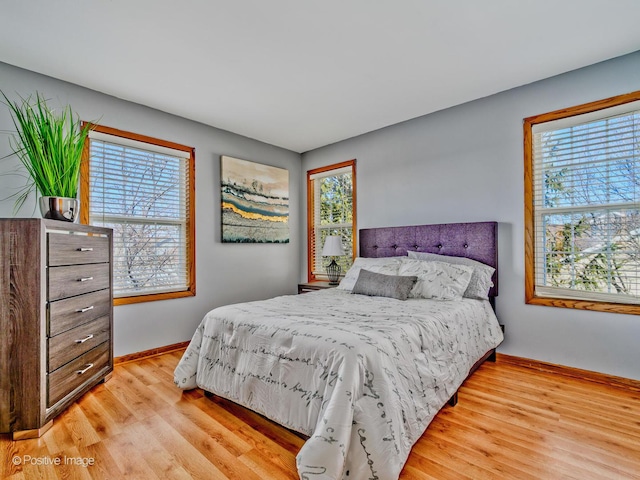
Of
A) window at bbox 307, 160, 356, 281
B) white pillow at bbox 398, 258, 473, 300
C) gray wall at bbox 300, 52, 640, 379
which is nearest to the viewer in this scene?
gray wall at bbox 300, 52, 640, 379

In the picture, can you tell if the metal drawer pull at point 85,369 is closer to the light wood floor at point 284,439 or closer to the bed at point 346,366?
the light wood floor at point 284,439

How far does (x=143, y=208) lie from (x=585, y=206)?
12.8 ft

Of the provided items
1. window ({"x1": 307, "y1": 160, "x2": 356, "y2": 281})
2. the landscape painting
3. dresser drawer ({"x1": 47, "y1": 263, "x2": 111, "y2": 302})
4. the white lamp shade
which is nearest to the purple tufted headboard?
the white lamp shade

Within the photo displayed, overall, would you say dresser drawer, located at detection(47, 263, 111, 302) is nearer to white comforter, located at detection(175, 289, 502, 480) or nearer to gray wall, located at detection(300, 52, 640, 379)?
white comforter, located at detection(175, 289, 502, 480)

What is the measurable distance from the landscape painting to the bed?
63.5 inches

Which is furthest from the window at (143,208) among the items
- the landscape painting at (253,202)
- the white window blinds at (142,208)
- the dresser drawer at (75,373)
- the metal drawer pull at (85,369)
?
the metal drawer pull at (85,369)

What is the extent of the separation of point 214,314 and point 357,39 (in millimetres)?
2095

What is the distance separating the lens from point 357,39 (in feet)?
7.05

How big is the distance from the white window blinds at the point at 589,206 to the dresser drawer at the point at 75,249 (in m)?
3.55

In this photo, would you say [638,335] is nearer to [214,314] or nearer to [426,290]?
[426,290]

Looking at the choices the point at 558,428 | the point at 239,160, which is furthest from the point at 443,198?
the point at 239,160

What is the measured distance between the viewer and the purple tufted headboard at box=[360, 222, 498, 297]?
2.93m

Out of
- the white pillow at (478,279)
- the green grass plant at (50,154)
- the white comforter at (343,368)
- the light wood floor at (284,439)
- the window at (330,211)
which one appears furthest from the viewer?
the window at (330,211)

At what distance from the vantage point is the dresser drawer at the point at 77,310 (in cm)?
193
